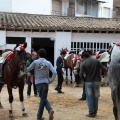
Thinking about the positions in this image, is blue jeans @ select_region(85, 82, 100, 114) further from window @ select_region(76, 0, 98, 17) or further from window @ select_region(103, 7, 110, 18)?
window @ select_region(103, 7, 110, 18)

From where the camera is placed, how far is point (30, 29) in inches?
766

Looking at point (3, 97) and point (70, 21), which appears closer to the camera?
point (3, 97)

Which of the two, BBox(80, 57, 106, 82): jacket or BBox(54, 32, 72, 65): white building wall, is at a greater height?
BBox(54, 32, 72, 65): white building wall

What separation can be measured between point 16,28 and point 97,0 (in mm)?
18049

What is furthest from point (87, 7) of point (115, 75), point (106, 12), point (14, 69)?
point (115, 75)

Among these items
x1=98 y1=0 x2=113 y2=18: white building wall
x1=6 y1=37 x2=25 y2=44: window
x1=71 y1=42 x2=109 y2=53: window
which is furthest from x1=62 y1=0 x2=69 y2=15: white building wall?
x1=6 y1=37 x2=25 y2=44: window

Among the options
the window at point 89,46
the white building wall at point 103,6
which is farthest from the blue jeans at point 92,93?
the white building wall at point 103,6

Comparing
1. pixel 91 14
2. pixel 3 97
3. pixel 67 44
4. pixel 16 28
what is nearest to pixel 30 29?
pixel 16 28

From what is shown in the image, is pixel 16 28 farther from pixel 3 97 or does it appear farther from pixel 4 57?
pixel 4 57

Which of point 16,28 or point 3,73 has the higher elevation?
point 16,28

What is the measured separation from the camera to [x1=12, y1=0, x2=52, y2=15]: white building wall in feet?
94.7

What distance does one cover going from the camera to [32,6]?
3012 cm

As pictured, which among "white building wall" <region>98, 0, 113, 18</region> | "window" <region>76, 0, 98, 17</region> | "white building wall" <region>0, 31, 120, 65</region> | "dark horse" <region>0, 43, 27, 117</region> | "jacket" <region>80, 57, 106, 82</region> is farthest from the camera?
"white building wall" <region>98, 0, 113, 18</region>

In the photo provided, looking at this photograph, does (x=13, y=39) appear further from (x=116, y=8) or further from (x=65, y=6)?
(x=116, y=8)
